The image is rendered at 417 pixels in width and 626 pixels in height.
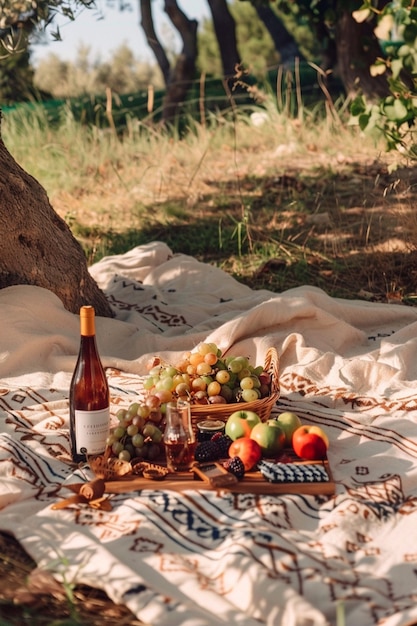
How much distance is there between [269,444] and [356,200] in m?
4.28

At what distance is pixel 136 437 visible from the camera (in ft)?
11.1

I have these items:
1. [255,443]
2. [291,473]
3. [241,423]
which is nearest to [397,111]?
[241,423]

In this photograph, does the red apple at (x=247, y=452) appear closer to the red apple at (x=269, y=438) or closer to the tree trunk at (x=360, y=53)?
the red apple at (x=269, y=438)

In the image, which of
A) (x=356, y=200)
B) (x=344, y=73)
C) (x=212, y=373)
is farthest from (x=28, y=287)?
(x=344, y=73)

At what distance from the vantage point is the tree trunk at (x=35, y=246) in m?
4.80

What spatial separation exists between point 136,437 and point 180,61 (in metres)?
7.81

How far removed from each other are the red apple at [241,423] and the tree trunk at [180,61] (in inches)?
269

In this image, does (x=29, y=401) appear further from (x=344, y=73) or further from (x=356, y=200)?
(x=344, y=73)

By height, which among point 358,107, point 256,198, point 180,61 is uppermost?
point 358,107

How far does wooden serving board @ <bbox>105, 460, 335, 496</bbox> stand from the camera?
10.4 ft

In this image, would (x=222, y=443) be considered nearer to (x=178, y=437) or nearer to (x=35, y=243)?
(x=178, y=437)

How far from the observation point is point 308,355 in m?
4.51

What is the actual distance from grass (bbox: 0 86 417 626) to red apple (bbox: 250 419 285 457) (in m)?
2.67

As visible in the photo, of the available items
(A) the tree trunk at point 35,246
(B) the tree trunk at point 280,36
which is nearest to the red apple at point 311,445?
(A) the tree trunk at point 35,246
